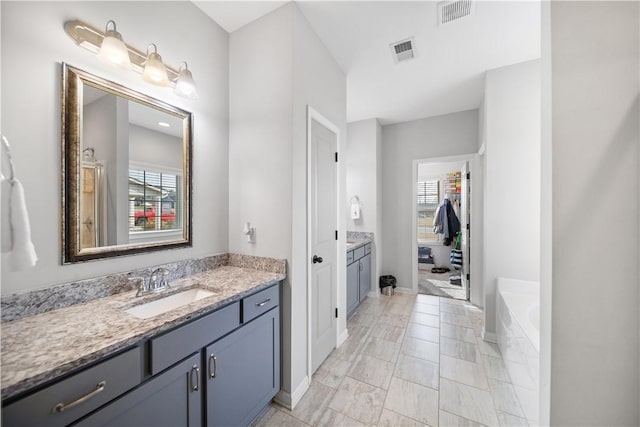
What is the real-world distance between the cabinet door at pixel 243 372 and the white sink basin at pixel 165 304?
1.06ft

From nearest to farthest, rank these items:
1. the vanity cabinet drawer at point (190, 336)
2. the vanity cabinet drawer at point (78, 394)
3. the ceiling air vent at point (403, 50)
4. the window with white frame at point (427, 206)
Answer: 1. the vanity cabinet drawer at point (78, 394)
2. the vanity cabinet drawer at point (190, 336)
3. the ceiling air vent at point (403, 50)
4. the window with white frame at point (427, 206)

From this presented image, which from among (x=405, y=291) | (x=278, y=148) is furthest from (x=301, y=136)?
(x=405, y=291)

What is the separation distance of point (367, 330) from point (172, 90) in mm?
2906

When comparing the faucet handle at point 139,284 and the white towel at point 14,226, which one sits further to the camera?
the faucet handle at point 139,284

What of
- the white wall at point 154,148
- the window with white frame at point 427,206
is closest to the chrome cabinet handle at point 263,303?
the white wall at point 154,148

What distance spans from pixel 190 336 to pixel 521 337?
2.17m

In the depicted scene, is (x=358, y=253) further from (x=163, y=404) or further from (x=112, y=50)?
(x=112, y=50)

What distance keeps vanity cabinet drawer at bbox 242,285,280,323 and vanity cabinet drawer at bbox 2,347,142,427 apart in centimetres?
54

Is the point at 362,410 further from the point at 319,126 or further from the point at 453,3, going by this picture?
the point at 453,3

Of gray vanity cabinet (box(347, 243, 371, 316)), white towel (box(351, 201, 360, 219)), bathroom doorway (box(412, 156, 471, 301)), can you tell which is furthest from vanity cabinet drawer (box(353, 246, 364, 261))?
bathroom doorway (box(412, 156, 471, 301))

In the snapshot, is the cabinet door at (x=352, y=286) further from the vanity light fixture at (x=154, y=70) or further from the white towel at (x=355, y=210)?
the vanity light fixture at (x=154, y=70)

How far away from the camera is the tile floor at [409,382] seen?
1.59 metres

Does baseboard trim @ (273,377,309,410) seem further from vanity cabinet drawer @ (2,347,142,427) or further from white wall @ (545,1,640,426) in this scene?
white wall @ (545,1,640,426)

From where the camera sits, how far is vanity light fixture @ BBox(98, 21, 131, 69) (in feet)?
4.01
